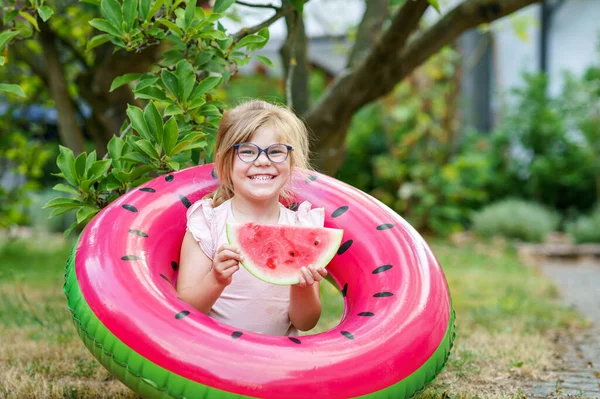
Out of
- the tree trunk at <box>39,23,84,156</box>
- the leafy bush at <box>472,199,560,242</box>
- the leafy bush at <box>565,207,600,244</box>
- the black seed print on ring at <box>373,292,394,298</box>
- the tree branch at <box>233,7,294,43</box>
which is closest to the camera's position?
the black seed print on ring at <box>373,292,394,298</box>

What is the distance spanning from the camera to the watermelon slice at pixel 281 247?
246 centimetres

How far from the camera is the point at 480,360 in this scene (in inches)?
142

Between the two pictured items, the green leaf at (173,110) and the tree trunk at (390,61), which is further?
the tree trunk at (390,61)

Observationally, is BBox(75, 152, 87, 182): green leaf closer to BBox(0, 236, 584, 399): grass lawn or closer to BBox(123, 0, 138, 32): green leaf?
BBox(123, 0, 138, 32): green leaf

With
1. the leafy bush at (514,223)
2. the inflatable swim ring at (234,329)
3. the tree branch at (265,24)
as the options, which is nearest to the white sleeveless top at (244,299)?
the inflatable swim ring at (234,329)

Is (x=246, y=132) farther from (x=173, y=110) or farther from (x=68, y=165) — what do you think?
(x=68, y=165)

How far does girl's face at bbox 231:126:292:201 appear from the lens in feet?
8.77

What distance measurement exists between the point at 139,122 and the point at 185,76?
274 mm

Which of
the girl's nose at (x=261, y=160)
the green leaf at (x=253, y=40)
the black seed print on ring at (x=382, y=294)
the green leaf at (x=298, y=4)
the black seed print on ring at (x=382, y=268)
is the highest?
the green leaf at (x=298, y=4)

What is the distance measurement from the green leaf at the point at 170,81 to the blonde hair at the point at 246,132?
301mm

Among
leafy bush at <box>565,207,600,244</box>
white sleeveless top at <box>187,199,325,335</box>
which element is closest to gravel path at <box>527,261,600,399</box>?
white sleeveless top at <box>187,199,325,335</box>

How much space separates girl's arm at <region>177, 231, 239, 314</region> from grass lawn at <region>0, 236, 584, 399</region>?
0.62 metres

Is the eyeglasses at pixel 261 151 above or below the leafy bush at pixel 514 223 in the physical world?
above

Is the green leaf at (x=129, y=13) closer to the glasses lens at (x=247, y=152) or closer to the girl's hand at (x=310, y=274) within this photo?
the glasses lens at (x=247, y=152)
